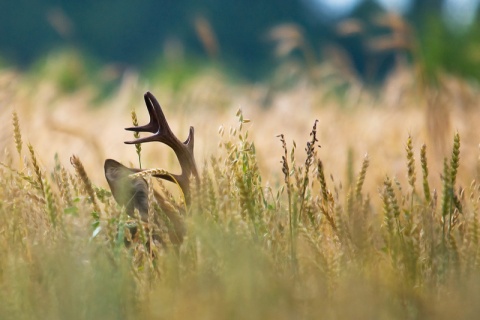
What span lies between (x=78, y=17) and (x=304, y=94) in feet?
95.0

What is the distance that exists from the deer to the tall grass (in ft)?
0.16

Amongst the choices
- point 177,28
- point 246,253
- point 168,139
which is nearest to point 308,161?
point 168,139

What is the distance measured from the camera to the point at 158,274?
1608 mm

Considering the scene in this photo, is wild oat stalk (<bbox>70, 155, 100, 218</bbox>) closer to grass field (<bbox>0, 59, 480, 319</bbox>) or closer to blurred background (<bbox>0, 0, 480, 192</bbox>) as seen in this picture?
grass field (<bbox>0, 59, 480, 319</bbox>)

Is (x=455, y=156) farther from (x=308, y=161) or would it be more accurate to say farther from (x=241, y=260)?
(x=241, y=260)

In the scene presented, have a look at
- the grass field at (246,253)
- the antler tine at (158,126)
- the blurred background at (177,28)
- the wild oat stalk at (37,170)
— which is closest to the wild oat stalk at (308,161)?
the grass field at (246,253)

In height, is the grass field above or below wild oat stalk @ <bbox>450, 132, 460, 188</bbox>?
below

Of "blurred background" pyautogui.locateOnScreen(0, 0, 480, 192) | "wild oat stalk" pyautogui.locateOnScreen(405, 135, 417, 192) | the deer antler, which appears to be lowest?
"wild oat stalk" pyautogui.locateOnScreen(405, 135, 417, 192)

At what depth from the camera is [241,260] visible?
1302mm

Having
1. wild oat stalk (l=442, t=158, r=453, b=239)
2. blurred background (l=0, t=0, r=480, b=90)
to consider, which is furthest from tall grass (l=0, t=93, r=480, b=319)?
blurred background (l=0, t=0, r=480, b=90)

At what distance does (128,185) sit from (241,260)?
22.7 inches

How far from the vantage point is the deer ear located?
1.83 m

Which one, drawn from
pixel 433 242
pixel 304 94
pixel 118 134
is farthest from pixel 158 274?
pixel 304 94

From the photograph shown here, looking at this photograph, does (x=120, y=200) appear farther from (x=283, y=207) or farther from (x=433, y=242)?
(x=433, y=242)
